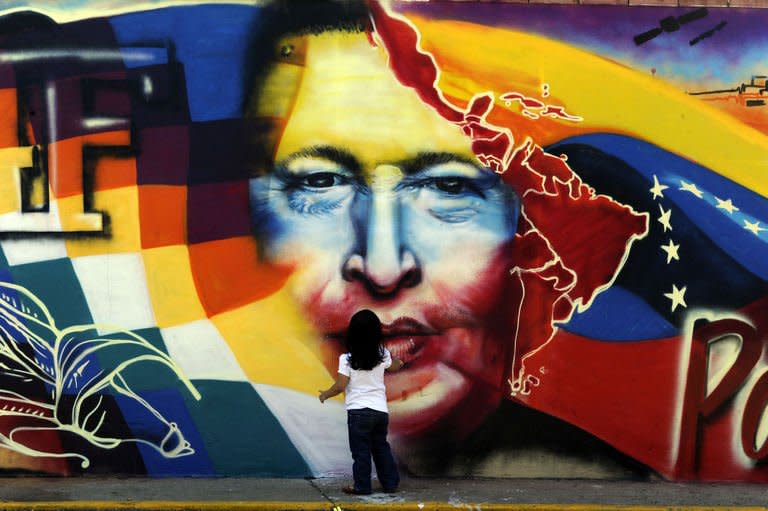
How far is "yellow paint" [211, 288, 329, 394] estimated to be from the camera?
8781mm

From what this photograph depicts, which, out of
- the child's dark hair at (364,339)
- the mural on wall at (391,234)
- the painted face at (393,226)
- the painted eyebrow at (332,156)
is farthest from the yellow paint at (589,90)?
the child's dark hair at (364,339)

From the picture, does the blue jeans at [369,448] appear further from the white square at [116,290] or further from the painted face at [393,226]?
the white square at [116,290]

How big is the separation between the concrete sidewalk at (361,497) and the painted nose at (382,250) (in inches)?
63.0

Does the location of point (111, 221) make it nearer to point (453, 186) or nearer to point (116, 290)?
point (116, 290)

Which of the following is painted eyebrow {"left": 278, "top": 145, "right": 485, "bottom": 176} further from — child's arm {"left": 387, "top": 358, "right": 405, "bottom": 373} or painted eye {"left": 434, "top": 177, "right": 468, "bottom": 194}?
child's arm {"left": 387, "top": 358, "right": 405, "bottom": 373}

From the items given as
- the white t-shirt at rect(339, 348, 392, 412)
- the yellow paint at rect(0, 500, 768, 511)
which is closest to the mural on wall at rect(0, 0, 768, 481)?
the white t-shirt at rect(339, 348, 392, 412)

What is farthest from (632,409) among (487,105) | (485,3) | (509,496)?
(485,3)

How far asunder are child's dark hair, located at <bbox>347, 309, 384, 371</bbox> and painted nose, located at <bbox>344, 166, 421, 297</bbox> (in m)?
0.65

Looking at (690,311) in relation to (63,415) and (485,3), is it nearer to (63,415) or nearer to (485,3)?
(485,3)

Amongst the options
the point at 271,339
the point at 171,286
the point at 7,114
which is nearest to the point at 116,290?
the point at 171,286

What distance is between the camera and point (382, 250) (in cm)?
881

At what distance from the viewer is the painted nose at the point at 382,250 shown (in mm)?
8812

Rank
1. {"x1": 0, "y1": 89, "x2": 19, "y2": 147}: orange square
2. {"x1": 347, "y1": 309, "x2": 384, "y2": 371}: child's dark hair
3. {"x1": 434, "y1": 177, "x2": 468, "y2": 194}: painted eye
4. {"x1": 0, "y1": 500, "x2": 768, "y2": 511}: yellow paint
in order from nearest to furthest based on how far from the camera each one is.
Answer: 1. {"x1": 0, "y1": 500, "x2": 768, "y2": 511}: yellow paint
2. {"x1": 347, "y1": 309, "x2": 384, "y2": 371}: child's dark hair
3. {"x1": 0, "y1": 89, "x2": 19, "y2": 147}: orange square
4. {"x1": 434, "y1": 177, "x2": 468, "y2": 194}: painted eye

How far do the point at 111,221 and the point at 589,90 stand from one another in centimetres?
389
